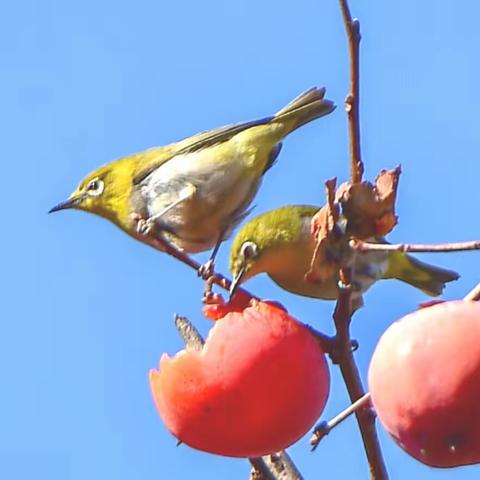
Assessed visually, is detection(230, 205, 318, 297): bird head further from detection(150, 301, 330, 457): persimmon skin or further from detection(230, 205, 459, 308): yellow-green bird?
detection(150, 301, 330, 457): persimmon skin

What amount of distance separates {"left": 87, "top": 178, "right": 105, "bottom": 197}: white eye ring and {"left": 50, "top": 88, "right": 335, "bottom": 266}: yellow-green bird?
0.22 m

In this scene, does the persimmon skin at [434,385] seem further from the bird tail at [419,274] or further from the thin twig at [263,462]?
the bird tail at [419,274]

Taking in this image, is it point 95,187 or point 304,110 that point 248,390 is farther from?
point 95,187

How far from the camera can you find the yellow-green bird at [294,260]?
530cm

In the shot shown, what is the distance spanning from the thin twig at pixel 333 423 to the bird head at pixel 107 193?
3757 mm

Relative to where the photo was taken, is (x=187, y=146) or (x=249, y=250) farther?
(x=187, y=146)

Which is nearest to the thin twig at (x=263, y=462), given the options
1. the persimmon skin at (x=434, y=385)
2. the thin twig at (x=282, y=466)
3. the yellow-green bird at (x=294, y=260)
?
the thin twig at (x=282, y=466)

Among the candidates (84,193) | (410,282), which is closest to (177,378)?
(410,282)

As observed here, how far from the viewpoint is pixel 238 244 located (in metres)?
5.67

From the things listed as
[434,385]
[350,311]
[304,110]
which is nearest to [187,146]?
[304,110]

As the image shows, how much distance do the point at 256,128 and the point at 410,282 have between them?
119 centimetres

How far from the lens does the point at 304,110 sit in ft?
Result: 20.6

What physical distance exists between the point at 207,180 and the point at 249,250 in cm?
121

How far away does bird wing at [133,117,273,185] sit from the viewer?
21.6 ft
